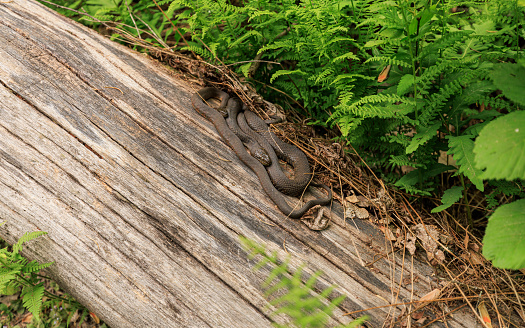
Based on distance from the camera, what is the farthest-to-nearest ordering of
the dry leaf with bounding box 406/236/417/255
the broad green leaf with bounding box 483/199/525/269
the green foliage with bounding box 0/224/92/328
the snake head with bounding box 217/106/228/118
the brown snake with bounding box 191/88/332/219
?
the snake head with bounding box 217/106/228/118
the brown snake with bounding box 191/88/332/219
the dry leaf with bounding box 406/236/417/255
the green foliage with bounding box 0/224/92/328
the broad green leaf with bounding box 483/199/525/269

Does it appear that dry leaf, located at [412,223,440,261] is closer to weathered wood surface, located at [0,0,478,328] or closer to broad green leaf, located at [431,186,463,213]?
weathered wood surface, located at [0,0,478,328]

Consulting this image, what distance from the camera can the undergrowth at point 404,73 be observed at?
3.04 metres

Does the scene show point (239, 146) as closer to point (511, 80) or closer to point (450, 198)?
point (450, 198)

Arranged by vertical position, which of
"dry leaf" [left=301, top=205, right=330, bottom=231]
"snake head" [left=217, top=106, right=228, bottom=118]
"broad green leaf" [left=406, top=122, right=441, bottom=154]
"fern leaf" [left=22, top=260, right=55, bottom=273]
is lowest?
"fern leaf" [left=22, top=260, right=55, bottom=273]

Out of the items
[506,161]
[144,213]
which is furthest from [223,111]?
[506,161]

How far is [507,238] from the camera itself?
2.41 meters

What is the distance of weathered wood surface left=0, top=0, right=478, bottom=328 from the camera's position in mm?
3180

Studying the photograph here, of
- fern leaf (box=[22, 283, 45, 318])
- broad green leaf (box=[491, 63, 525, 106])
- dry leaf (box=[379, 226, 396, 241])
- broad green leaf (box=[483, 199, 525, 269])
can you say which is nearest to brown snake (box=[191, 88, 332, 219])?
dry leaf (box=[379, 226, 396, 241])

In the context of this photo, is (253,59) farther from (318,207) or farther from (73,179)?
(73,179)

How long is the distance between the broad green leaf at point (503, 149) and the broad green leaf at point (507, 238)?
18.0 inches

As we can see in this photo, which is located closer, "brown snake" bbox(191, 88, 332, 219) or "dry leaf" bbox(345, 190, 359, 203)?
"brown snake" bbox(191, 88, 332, 219)

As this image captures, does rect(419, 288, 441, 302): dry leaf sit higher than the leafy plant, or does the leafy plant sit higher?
the leafy plant

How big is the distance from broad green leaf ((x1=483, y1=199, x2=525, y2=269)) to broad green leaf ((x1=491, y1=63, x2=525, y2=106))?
31.2 inches

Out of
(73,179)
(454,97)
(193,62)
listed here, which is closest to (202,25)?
(193,62)
